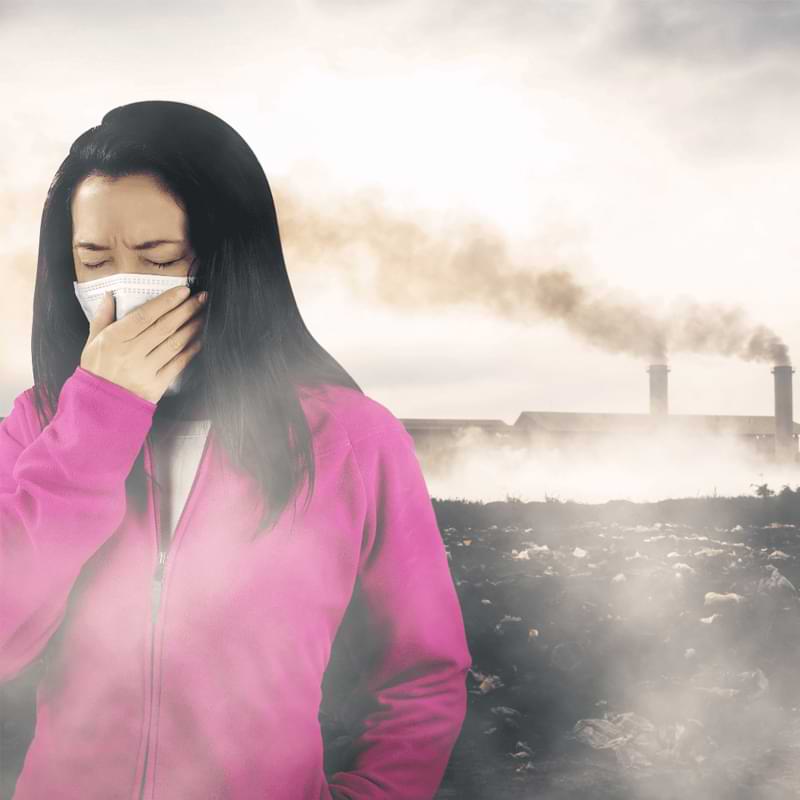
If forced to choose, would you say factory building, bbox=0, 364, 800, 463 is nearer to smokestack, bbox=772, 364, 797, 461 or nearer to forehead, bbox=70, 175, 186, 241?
smokestack, bbox=772, 364, 797, 461

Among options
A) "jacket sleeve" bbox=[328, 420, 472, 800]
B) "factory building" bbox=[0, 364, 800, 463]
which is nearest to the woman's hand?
"jacket sleeve" bbox=[328, 420, 472, 800]

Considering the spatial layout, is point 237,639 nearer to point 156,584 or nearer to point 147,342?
point 156,584

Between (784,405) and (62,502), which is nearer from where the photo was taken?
(62,502)

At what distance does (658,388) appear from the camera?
Answer: 2180 millimetres

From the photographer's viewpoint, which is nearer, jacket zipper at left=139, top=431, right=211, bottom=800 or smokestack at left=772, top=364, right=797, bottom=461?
jacket zipper at left=139, top=431, right=211, bottom=800

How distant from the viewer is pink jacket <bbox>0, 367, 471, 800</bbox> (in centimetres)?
Result: 103

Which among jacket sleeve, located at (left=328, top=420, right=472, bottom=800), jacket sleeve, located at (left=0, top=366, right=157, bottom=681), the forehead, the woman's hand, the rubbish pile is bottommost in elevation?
the rubbish pile

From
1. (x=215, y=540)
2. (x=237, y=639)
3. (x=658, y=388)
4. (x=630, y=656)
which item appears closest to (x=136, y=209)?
(x=215, y=540)

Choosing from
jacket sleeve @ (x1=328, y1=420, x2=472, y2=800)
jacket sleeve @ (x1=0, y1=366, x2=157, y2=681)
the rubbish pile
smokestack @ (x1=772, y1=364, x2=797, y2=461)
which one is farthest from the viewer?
smokestack @ (x1=772, y1=364, x2=797, y2=461)

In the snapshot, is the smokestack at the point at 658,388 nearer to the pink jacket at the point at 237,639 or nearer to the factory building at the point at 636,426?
the factory building at the point at 636,426

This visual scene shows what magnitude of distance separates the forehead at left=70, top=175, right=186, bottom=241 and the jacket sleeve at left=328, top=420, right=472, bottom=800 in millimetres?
401

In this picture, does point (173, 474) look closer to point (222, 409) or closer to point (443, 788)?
point (222, 409)

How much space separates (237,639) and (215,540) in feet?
0.44

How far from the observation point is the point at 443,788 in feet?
5.65
